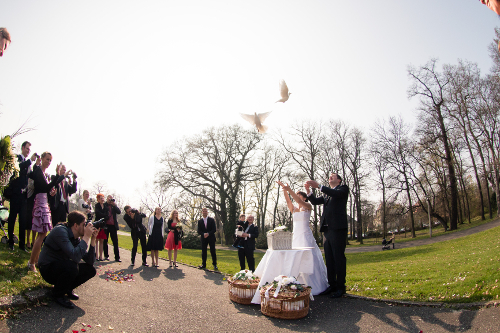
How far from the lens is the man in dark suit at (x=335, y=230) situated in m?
6.15

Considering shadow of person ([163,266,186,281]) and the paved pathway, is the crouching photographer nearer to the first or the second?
the paved pathway

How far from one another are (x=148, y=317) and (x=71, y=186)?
16.1 feet

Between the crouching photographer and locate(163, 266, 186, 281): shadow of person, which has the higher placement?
the crouching photographer

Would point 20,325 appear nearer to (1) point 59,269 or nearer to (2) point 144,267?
(1) point 59,269

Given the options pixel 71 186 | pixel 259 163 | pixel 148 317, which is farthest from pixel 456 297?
pixel 259 163

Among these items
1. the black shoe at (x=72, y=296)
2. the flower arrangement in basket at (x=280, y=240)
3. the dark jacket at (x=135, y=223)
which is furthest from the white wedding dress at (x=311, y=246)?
the dark jacket at (x=135, y=223)

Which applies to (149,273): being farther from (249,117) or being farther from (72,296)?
(249,117)

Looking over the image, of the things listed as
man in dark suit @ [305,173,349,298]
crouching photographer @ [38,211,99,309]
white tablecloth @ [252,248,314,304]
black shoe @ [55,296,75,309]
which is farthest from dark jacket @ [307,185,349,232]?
black shoe @ [55,296,75,309]

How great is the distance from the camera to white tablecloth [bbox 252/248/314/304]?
5801mm

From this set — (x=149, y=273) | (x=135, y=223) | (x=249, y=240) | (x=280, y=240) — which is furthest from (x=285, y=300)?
(x=135, y=223)

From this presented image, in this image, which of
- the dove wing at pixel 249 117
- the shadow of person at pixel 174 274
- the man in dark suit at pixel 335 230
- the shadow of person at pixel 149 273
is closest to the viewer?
the man in dark suit at pixel 335 230

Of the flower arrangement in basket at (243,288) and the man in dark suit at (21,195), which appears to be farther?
the man in dark suit at (21,195)

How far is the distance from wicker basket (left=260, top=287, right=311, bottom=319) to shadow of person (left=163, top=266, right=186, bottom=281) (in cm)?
395

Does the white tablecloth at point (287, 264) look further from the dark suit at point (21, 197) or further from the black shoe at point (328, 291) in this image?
the dark suit at point (21, 197)
